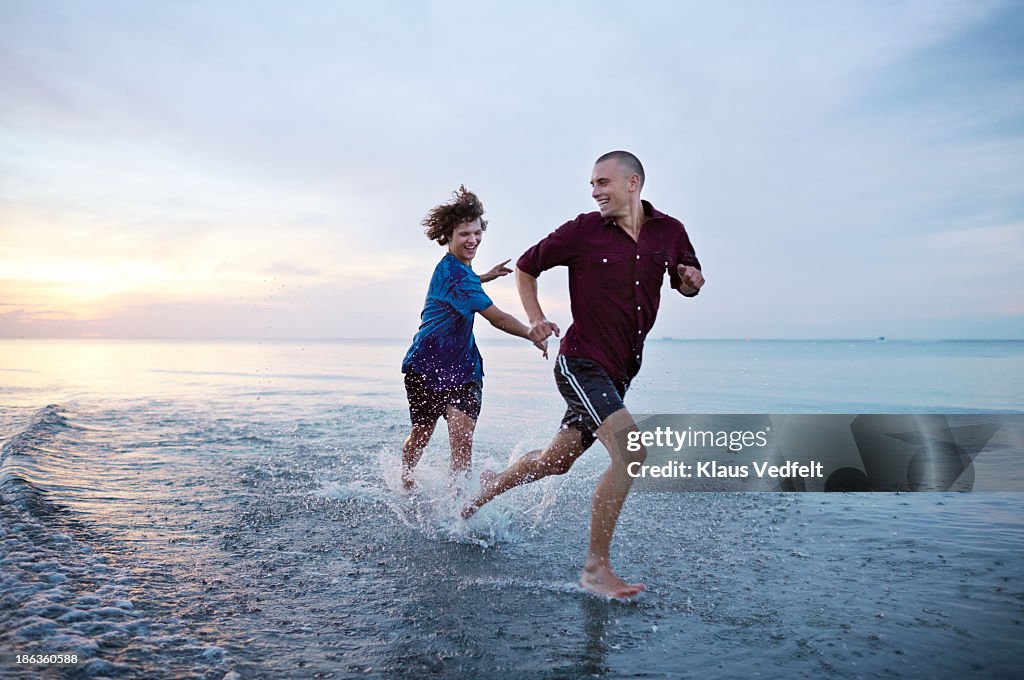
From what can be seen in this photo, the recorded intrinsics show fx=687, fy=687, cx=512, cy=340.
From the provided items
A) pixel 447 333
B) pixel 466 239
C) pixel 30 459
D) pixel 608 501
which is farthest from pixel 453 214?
pixel 30 459

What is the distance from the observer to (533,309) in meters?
4.18

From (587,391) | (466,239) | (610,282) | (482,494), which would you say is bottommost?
(482,494)

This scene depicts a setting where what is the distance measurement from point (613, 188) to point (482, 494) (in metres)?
Answer: 2.24

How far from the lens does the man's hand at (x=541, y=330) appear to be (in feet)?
13.2

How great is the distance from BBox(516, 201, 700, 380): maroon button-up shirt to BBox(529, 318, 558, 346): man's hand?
123mm

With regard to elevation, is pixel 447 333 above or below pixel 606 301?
below

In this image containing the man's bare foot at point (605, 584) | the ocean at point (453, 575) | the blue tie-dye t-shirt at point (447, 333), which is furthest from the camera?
the blue tie-dye t-shirt at point (447, 333)

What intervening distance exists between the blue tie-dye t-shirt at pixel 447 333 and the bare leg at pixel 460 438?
244mm

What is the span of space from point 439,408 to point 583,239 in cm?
216

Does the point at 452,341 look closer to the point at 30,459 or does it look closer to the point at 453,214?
the point at 453,214

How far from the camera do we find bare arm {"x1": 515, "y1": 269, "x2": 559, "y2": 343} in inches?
159

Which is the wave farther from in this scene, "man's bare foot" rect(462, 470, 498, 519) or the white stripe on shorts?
the white stripe on shorts

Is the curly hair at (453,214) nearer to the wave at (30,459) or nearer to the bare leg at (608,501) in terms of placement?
→ the bare leg at (608,501)

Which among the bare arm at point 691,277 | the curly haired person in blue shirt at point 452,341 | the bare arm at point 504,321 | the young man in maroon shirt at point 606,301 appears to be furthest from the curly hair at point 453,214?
the bare arm at point 691,277
